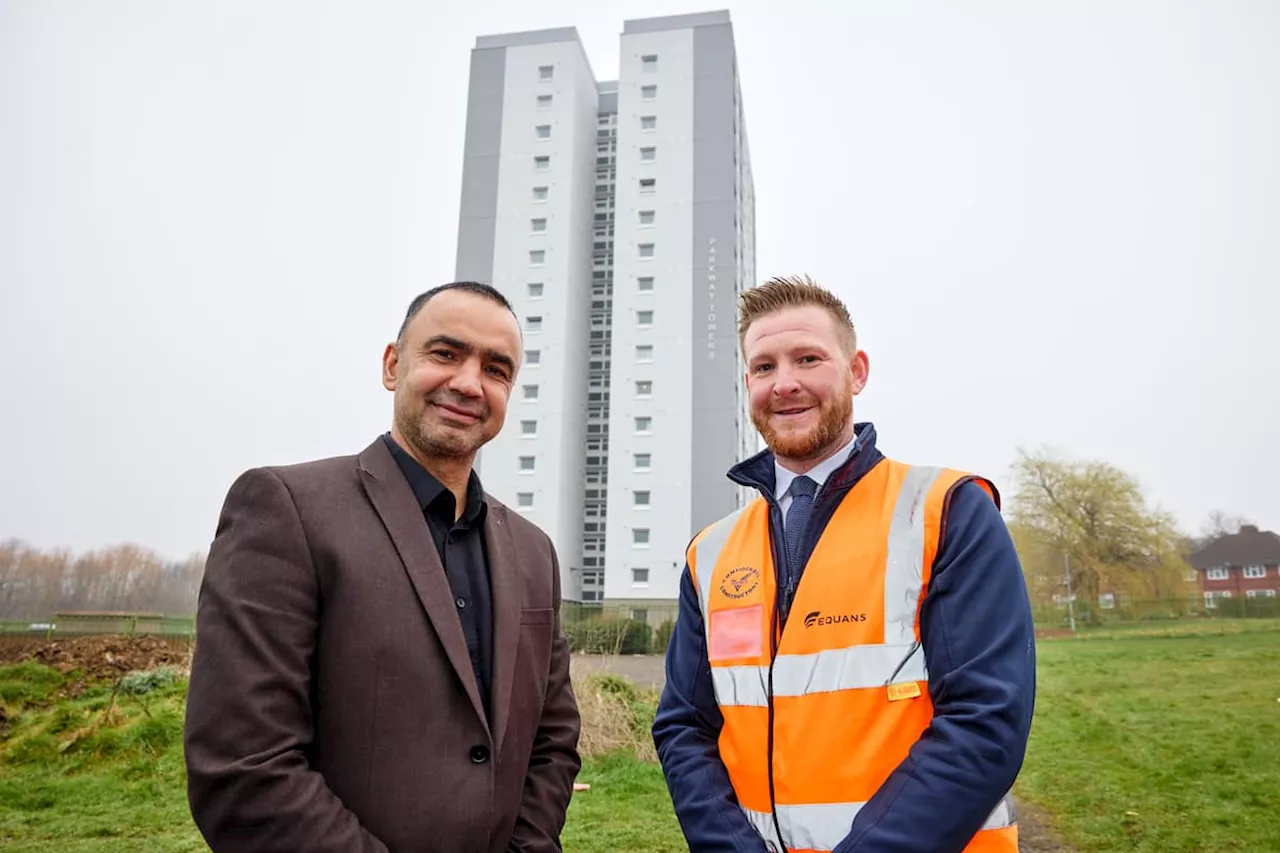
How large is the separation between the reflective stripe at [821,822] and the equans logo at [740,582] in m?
0.63

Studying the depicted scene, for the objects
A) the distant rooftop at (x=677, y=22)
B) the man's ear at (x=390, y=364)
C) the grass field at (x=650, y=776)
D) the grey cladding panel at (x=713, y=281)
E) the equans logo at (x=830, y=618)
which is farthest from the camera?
the distant rooftop at (x=677, y=22)

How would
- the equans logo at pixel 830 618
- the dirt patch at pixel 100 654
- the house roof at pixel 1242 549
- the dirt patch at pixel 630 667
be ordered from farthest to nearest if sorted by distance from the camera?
the house roof at pixel 1242 549 → the dirt patch at pixel 100 654 → the dirt patch at pixel 630 667 → the equans logo at pixel 830 618

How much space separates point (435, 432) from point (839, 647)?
4.64 ft

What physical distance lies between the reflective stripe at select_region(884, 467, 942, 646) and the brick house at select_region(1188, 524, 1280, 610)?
6457 cm

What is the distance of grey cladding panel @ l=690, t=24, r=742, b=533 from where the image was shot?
45.8 m

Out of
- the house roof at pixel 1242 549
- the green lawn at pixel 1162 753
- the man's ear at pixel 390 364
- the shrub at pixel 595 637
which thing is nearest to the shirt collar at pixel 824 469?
the man's ear at pixel 390 364

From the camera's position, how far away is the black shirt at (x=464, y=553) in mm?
2270

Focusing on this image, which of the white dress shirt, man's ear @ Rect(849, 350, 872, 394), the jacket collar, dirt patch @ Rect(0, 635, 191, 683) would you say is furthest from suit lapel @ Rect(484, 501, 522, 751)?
dirt patch @ Rect(0, 635, 191, 683)

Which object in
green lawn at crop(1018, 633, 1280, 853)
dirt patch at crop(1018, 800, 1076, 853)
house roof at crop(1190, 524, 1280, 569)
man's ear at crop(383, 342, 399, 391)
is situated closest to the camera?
man's ear at crop(383, 342, 399, 391)

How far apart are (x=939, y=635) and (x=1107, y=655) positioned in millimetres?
24068

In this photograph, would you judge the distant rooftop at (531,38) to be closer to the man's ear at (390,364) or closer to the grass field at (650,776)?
the grass field at (650,776)

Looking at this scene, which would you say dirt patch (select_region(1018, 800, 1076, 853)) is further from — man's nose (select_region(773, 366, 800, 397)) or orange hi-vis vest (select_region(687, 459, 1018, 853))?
man's nose (select_region(773, 366, 800, 397))

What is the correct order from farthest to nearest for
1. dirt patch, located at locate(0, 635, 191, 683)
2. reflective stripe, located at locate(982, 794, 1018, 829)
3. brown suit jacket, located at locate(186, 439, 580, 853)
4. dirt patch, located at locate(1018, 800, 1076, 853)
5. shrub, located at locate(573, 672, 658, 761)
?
dirt patch, located at locate(0, 635, 191, 683)
shrub, located at locate(573, 672, 658, 761)
dirt patch, located at locate(1018, 800, 1076, 853)
reflective stripe, located at locate(982, 794, 1018, 829)
brown suit jacket, located at locate(186, 439, 580, 853)

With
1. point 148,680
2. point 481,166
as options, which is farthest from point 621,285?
point 148,680
